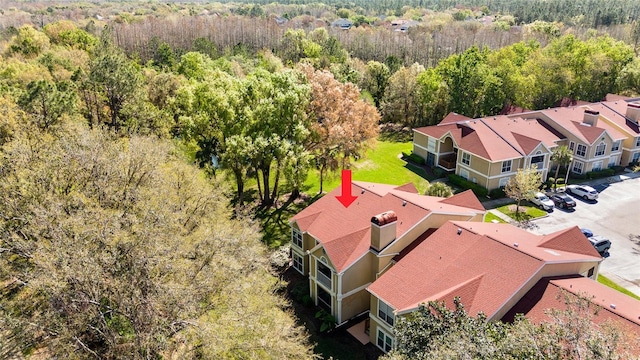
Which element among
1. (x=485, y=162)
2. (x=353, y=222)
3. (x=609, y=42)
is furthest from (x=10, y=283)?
(x=609, y=42)

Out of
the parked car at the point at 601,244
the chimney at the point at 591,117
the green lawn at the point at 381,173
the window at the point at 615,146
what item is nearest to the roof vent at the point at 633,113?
the window at the point at 615,146

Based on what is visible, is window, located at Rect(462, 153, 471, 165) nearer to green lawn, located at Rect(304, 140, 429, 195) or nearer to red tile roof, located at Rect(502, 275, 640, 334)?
green lawn, located at Rect(304, 140, 429, 195)

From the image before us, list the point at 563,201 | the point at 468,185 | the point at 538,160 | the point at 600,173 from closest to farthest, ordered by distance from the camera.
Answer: the point at 563,201
the point at 468,185
the point at 538,160
the point at 600,173

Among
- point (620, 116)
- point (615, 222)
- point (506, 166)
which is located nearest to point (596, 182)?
point (615, 222)

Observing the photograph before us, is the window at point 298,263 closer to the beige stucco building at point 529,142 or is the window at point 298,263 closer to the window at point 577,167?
the beige stucco building at point 529,142

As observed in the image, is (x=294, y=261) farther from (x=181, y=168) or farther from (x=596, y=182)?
(x=596, y=182)

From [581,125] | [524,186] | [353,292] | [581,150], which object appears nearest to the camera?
[353,292]

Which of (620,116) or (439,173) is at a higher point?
(620,116)
